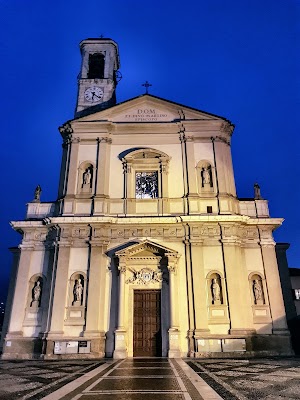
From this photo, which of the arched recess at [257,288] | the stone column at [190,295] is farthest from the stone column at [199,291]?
the arched recess at [257,288]

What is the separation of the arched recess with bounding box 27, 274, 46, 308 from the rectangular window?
632cm

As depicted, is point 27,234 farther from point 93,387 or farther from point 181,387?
point 181,387

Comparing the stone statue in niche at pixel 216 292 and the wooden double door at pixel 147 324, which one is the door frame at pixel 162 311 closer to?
the wooden double door at pixel 147 324

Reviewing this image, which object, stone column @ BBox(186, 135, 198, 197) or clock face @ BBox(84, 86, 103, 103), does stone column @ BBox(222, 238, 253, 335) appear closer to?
stone column @ BBox(186, 135, 198, 197)

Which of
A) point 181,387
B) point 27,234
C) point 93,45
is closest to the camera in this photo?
point 181,387

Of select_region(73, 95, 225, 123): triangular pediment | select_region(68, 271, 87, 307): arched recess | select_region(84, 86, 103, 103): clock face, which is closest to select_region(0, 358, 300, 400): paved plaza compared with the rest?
select_region(68, 271, 87, 307): arched recess

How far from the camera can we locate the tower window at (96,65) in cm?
2295

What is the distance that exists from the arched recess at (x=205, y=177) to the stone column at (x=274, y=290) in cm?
382

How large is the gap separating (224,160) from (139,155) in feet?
15.2

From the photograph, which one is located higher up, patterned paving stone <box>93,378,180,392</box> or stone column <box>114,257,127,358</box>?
stone column <box>114,257,127,358</box>

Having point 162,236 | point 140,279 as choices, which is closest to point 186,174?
Result: point 162,236

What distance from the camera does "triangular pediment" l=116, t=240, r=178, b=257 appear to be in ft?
48.5

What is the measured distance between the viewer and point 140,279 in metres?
15.0

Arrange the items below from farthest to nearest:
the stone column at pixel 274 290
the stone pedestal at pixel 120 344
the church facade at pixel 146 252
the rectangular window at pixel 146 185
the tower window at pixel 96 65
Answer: the tower window at pixel 96 65
the rectangular window at pixel 146 185
the stone column at pixel 274 290
the church facade at pixel 146 252
the stone pedestal at pixel 120 344
